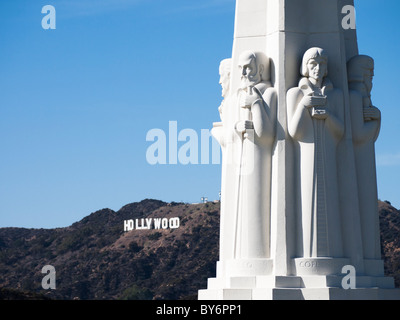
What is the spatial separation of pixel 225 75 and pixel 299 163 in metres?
3.08

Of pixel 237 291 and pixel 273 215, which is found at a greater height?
pixel 273 215

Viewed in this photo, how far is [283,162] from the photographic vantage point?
17.8m

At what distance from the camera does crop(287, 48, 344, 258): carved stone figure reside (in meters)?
17.6

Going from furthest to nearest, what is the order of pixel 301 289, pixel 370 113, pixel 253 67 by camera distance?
pixel 370 113 < pixel 253 67 < pixel 301 289

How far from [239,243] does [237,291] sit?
1.25 m

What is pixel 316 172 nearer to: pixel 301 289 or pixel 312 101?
pixel 312 101

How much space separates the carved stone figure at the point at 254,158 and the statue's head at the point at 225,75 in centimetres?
115

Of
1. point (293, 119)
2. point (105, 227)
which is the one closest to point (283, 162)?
point (293, 119)

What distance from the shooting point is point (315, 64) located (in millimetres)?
17938

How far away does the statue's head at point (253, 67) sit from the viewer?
18.3 meters

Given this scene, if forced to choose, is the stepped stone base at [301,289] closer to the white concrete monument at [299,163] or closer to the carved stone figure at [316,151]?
the white concrete monument at [299,163]

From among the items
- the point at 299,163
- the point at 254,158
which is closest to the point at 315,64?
the point at 299,163

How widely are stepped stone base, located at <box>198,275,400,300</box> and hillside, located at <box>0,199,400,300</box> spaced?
4175cm

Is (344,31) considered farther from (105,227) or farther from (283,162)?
(105,227)
